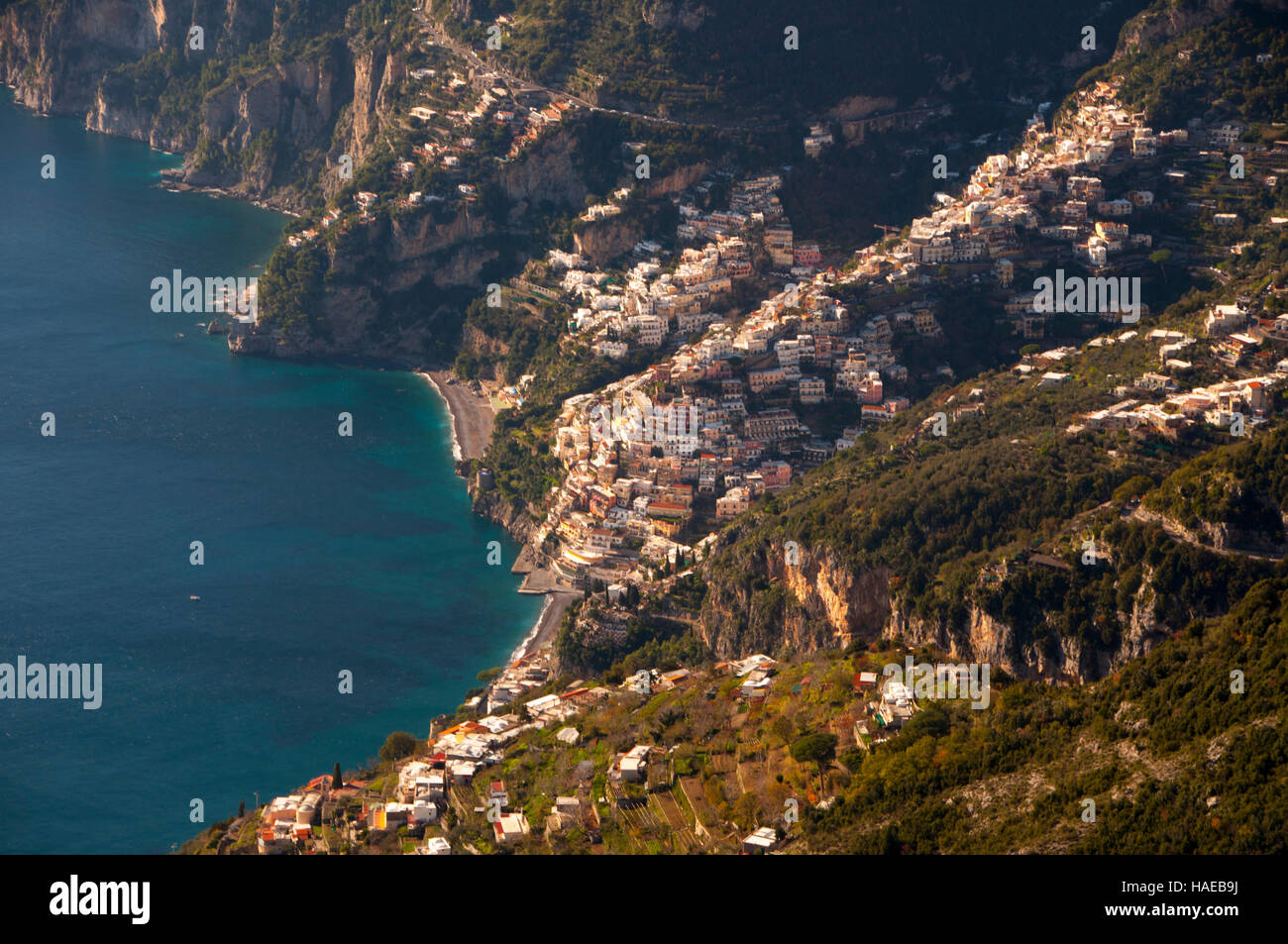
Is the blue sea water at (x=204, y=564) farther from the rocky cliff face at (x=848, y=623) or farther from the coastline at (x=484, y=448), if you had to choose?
the rocky cliff face at (x=848, y=623)

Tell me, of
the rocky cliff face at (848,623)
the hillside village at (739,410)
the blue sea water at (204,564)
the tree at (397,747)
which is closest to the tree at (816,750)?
the hillside village at (739,410)

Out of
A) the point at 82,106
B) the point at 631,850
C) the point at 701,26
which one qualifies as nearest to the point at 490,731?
the point at 631,850

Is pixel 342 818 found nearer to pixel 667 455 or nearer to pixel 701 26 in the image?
pixel 667 455

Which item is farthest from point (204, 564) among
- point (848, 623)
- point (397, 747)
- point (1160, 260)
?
point (1160, 260)

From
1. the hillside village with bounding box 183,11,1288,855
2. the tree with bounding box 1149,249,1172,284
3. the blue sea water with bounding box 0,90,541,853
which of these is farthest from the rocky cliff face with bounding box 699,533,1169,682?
the tree with bounding box 1149,249,1172,284

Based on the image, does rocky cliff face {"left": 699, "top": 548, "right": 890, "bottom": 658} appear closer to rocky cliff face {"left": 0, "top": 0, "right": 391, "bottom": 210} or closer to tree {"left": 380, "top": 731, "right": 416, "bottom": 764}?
tree {"left": 380, "top": 731, "right": 416, "bottom": 764}

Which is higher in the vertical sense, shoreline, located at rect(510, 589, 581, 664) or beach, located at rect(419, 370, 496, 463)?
beach, located at rect(419, 370, 496, 463)
